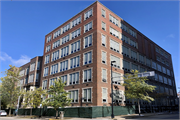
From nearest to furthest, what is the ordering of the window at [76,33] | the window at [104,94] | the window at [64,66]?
the window at [104,94] → the window at [76,33] → the window at [64,66]

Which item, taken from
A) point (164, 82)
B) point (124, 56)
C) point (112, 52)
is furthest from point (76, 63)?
point (164, 82)

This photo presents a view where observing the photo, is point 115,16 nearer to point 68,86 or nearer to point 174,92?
point 68,86

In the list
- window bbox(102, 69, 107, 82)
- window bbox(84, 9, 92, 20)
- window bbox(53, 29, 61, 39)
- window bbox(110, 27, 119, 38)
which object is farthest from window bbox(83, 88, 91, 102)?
window bbox(53, 29, 61, 39)

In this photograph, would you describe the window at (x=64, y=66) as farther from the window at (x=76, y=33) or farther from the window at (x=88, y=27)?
the window at (x=88, y=27)

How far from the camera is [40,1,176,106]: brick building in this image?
34.3m

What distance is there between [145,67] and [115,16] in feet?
66.6

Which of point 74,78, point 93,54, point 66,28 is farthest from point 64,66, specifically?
point 66,28

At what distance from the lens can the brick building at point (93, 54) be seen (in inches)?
1350

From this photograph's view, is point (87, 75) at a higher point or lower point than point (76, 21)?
lower

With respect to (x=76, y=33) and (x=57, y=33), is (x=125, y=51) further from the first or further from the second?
(x=57, y=33)

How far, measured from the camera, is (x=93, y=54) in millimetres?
35344

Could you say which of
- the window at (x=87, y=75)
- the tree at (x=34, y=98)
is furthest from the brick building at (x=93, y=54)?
the tree at (x=34, y=98)

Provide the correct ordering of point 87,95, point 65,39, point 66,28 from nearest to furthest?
point 87,95 < point 65,39 < point 66,28

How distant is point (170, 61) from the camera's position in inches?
2965
